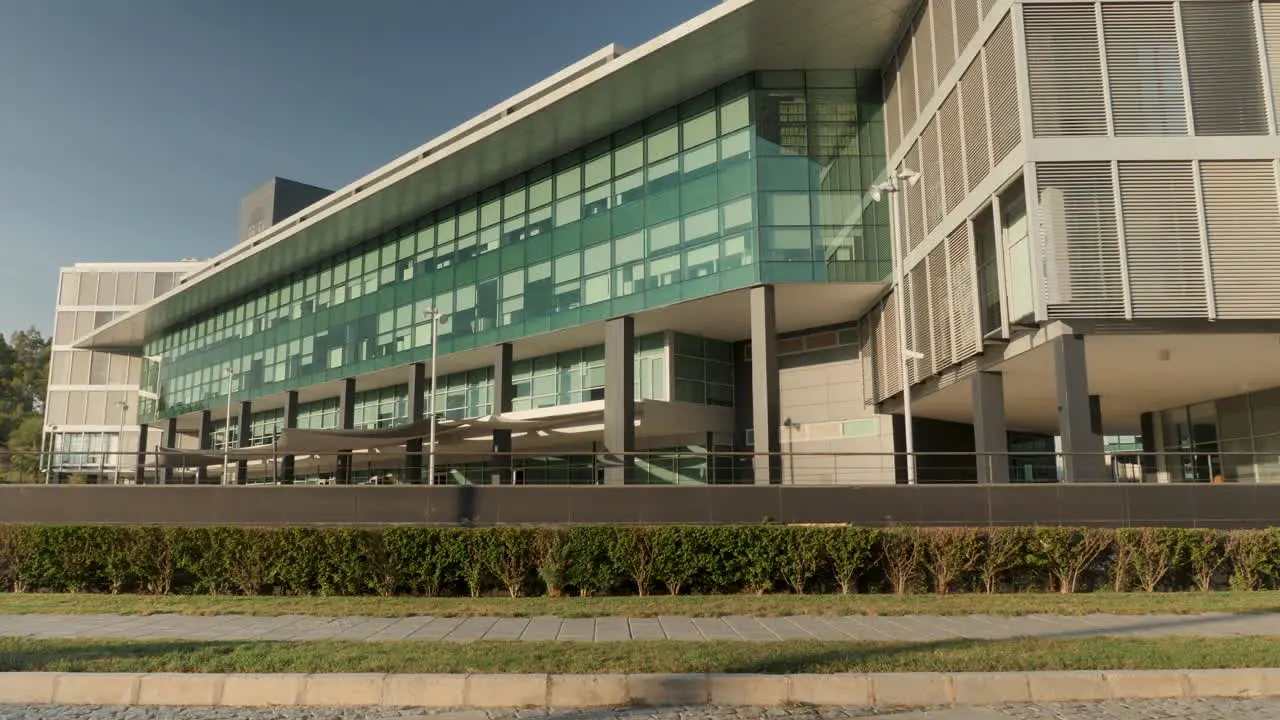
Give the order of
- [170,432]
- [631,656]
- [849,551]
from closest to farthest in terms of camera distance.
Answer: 1. [631,656]
2. [849,551]
3. [170,432]

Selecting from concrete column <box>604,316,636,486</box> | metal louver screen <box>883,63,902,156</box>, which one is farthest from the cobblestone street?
metal louver screen <box>883,63,902,156</box>

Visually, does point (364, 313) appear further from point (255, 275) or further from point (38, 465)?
point (38, 465)

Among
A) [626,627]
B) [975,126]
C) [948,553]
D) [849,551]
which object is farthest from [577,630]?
[975,126]

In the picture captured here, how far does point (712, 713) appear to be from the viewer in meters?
7.26

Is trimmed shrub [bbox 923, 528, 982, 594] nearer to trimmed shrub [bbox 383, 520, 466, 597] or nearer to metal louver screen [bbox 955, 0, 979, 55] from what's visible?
trimmed shrub [bbox 383, 520, 466, 597]

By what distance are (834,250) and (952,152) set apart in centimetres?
474

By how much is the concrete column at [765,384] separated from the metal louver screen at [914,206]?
4641 mm

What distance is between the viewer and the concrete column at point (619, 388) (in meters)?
30.0

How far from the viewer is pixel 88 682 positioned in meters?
7.83

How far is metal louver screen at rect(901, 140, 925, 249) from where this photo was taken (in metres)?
27.0

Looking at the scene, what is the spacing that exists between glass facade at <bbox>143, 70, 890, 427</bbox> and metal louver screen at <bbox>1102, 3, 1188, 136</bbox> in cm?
886

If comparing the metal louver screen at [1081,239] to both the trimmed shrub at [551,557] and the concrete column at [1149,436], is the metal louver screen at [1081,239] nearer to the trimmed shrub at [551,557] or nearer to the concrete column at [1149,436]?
the trimmed shrub at [551,557]

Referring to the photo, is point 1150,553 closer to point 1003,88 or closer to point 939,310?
point 1003,88

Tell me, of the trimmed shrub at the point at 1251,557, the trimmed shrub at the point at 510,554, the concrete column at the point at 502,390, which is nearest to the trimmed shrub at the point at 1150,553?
the trimmed shrub at the point at 1251,557
